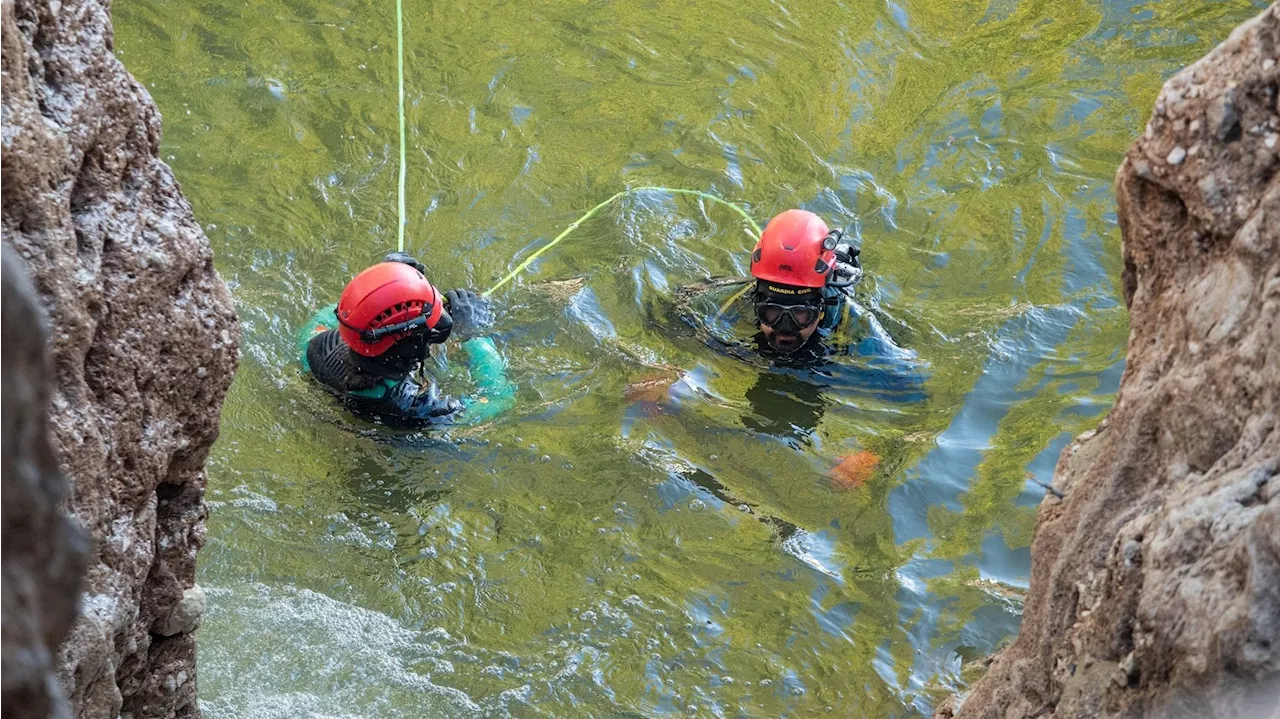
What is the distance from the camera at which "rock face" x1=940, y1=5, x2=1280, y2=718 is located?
85.7 inches

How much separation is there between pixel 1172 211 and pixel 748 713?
3.00 meters

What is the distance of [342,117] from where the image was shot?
31.1ft

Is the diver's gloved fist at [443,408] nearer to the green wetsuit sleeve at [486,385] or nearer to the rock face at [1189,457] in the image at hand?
the green wetsuit sleeve at [486,385]

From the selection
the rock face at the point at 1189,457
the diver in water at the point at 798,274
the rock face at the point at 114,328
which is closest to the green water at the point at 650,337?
the diver in water at the point at 798,274

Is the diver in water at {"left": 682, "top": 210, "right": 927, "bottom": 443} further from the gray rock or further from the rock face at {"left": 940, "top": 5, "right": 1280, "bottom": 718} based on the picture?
the gray rock

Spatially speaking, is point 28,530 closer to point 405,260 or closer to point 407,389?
point 405,260

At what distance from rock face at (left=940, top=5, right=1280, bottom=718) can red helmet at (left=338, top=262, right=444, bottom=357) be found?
137 inches

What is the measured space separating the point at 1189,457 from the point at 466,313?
5.29 metres

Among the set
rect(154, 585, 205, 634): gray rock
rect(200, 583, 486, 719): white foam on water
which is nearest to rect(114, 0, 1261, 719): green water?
rect(200, 583, 486, 719): white foam on water

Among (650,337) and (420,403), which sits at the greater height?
(650,337)

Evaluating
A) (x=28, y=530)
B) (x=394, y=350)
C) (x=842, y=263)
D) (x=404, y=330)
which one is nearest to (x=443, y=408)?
(x=394, y=350)

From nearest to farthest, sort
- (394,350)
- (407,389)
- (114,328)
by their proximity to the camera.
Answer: (114,328), (394,350), (407,389)

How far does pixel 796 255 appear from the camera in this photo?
6934 millimetres

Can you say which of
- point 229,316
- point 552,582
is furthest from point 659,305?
point 229,316
